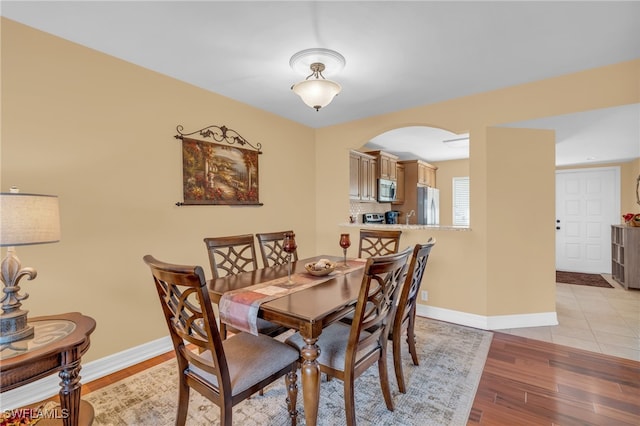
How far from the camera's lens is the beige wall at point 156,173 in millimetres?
2062

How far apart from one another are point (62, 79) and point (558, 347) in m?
4.55

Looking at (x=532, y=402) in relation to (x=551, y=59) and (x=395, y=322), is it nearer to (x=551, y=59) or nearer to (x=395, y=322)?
(x=395, y=322)

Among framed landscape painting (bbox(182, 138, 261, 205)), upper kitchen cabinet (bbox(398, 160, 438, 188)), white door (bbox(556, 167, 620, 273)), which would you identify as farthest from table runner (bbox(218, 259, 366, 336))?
white door (bbox(556, 167, 620, 273))

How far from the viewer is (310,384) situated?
1487mm

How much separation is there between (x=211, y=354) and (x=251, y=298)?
0.36 meters

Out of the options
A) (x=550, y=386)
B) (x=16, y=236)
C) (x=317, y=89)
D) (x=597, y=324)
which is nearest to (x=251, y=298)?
(x=16, y=236)

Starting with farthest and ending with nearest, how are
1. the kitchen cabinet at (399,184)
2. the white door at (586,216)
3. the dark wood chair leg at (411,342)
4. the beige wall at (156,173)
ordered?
1. the kitchen cabinet at (399,184)
2. the white door at (586,216)
3. the dark wood chair leg at (411,342)
4. the beige wall at (156,173)

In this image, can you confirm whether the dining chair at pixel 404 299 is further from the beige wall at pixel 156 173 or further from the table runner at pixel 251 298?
the beige wall at pixel 156 173

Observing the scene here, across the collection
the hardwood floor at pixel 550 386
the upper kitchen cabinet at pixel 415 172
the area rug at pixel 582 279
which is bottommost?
the hardwood floor at pixel 550 386

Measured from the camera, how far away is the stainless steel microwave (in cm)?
531

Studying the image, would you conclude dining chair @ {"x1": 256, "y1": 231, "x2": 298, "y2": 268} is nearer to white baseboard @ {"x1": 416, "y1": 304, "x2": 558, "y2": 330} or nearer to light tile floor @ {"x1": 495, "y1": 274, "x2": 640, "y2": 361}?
white baseboard @ {"x1": 416, "y1": 304, "x2": 558, "y2": 330}

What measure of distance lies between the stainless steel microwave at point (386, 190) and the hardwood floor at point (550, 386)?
3049mm

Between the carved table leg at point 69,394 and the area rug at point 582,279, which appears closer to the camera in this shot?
the carved table leg at point 69,394

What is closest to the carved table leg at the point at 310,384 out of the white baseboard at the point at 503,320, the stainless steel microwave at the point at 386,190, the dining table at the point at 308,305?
the dining table at the point at 308,305
